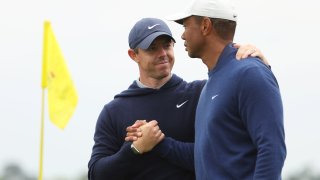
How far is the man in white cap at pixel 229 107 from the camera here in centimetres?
687

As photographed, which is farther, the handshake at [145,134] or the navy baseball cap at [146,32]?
the navy baseball cap at [146,32]

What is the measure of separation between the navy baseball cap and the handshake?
1.74 ft

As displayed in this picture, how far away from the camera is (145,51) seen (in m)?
8.23

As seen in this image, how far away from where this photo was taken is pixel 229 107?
23.2 ft

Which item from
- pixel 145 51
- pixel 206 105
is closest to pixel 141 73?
pixel 145 51

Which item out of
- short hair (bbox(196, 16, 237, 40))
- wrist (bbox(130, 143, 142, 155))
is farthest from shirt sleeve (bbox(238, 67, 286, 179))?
wrist (bbox(130, 143, 142, 155))

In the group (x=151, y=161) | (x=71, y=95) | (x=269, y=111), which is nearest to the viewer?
(x=269, y=111)

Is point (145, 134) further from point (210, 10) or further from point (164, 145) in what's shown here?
point (210, 10)

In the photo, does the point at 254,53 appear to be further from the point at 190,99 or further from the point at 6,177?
the point at 6,177

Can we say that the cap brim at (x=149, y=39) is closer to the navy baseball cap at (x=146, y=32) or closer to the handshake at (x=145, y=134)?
the navy baseball cap at (x=146, y=32)

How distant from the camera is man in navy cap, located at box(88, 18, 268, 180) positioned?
26.2ft

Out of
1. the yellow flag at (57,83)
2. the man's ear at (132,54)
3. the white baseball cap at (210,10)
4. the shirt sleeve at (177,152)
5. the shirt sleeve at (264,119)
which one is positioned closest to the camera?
the shirt sleeve at (264,119)

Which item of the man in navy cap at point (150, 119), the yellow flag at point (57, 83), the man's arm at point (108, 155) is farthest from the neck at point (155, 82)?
the yellow flag at point (57, 83)

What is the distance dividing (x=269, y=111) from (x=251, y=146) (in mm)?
259
